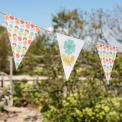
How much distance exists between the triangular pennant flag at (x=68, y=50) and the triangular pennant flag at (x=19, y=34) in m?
0.69

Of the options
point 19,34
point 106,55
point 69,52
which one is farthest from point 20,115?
point 19,34

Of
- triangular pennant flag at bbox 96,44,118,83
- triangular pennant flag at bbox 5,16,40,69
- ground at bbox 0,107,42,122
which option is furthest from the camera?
triangular pennant flag at bbox 96,44,118,83

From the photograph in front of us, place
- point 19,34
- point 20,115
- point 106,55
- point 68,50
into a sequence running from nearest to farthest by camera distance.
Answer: point 19,34
point 68,50
point 20,115
point 106,55

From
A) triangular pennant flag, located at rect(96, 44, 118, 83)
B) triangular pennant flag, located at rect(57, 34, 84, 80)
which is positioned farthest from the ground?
triangular pennant flag, located at rect(96, 44, 118, 83)

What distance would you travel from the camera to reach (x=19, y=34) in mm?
7176

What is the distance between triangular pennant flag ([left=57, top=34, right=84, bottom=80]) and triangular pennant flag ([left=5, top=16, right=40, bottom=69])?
0.69 meters

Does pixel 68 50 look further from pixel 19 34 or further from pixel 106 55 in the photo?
pixel 106 55

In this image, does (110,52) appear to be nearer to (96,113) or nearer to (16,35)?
(96,113)

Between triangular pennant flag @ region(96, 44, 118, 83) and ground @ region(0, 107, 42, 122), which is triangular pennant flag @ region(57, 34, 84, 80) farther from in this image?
ground @ region(0, 107, 42, 122)

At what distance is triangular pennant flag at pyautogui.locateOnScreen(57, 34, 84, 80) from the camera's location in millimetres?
7973

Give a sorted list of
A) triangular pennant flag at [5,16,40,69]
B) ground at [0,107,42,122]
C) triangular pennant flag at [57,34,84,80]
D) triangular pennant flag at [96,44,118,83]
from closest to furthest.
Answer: triangular pennant flag at [5,16,40,69], triangular pennant flag at [57,34,84,80], ground at [0,107,42,122], triangular pennant flag at [96,44,118,83]

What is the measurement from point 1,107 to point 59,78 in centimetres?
156

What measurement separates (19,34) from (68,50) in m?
1.34

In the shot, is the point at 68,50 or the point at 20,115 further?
the point at 20,115
